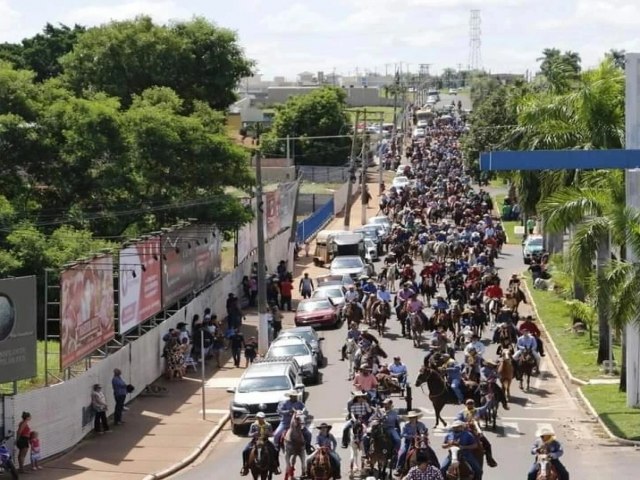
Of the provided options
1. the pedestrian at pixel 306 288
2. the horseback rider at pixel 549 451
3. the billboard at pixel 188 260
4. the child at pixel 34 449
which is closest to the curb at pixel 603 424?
the horseback rider at pixel 549 451

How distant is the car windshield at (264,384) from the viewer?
3138cm

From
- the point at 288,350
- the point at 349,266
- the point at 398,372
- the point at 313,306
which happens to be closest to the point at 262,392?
the point at 398,372

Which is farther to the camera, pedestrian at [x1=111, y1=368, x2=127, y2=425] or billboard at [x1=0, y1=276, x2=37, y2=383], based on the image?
pedestrian at [x1=111, y1=368, x2=127, y2=425]

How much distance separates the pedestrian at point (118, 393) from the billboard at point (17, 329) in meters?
3.70

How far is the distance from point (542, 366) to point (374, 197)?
6341 centimetres

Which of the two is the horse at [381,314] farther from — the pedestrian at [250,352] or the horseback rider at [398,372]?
the horseback rider at [398,372]

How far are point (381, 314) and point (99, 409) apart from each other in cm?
1421

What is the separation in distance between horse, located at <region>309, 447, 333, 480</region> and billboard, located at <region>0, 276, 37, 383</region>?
8.42m

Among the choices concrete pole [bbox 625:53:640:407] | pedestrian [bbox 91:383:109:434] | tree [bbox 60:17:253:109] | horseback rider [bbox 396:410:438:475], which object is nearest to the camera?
horseback rider [bbox 396:410:438:475]

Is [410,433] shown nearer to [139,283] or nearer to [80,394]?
[80,394]

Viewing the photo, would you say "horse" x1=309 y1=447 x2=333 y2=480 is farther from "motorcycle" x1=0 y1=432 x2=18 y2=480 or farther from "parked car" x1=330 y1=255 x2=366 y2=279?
"parked car" x1=330 y1=255 x2=366 y2=279

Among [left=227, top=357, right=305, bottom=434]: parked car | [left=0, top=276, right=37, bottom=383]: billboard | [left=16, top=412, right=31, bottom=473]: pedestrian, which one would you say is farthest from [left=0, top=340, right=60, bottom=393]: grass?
[left=227, top=357, right=305, bottom=434]: parked car

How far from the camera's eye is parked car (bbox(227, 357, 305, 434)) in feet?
101

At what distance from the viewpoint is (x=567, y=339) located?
4209 centimetres
